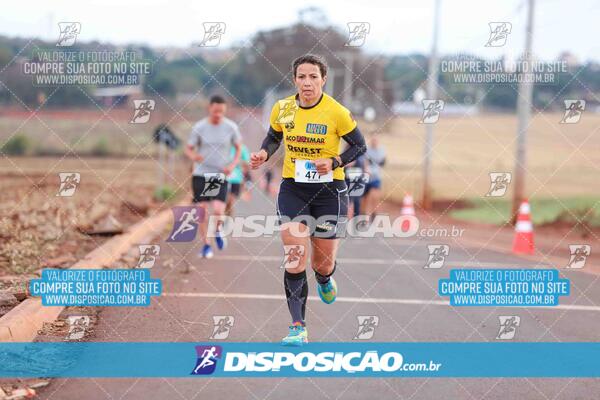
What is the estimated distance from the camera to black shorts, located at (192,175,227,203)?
1204 cm

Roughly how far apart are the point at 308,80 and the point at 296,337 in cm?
204

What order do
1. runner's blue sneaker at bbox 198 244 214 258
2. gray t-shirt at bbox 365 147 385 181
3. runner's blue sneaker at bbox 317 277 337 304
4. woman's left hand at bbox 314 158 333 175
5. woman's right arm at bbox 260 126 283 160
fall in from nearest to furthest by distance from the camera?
woman's left hand at bbox 314 158 333 175, woman's right arm at bbox 260 126 283 160, runner's blue sneaker at bbox 317 277 337 304, runner's blue sneaker at bbox 198 244 214 258, gray t-shirt at bbox 365 147 385 181

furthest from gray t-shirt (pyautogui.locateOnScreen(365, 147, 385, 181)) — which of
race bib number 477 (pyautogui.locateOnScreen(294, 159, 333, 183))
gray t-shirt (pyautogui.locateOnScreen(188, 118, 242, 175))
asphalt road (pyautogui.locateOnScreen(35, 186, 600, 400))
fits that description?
race bib number 477 (pyautogui.locateOnScreen(294, 159, 333, 183))

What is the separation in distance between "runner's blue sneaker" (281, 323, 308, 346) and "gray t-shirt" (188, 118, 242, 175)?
5137 mm

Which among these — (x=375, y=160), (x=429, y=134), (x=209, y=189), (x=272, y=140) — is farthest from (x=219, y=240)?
(x=429, y=134)

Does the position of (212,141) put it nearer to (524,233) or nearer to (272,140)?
(272,140)

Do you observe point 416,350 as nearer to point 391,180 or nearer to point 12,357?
point 12,357

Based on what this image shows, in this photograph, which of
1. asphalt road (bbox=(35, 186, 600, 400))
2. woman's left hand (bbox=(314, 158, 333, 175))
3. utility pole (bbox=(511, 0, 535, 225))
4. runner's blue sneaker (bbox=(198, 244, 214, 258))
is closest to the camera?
asphalt road (bbox=(35, 186, 600, 400))

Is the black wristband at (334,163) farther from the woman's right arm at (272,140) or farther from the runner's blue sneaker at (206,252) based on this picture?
the runner's blue sneaker at (206,252)

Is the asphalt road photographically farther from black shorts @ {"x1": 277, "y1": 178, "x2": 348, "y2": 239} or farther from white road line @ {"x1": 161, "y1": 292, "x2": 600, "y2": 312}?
black shorts @ {"x1": 277, "y1": 178, "x2": 348, "y2": 239}

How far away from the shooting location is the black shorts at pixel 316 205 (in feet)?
23.6

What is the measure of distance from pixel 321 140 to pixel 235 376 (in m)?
1.96

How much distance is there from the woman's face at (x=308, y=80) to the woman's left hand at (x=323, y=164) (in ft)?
1.66

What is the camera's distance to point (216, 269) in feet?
38.6
